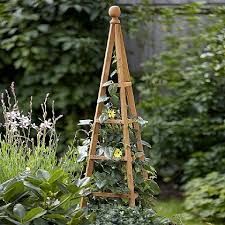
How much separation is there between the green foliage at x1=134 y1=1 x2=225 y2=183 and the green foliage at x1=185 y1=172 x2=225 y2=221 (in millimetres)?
366

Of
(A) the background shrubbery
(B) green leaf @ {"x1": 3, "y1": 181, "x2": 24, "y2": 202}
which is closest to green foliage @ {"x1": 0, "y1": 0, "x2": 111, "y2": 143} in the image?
(A) the background shrubbery

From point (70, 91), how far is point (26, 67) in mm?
462

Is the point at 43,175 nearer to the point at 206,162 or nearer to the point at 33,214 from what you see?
the point at 33,214

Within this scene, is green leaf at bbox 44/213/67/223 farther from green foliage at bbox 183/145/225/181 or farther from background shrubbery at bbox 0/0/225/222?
green foliage at bbox 183/145/225/181

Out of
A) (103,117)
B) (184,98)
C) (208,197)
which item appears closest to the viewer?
(103,117)

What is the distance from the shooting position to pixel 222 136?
19.2 ft

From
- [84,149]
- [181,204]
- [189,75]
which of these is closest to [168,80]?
[189,75]

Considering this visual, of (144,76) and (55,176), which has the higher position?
(55,176)

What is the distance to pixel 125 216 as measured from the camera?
3287mm

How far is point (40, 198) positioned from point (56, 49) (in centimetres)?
273

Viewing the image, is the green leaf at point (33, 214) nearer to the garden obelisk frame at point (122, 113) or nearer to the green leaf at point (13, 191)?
the green leaf at point (13, 191)

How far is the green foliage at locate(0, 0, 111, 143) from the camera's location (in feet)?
18.5

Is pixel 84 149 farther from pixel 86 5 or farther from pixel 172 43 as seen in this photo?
pixel 172 43

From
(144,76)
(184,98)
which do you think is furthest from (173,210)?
(144,76)
